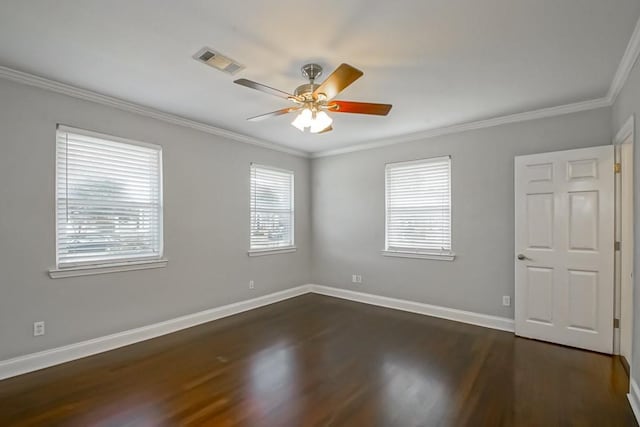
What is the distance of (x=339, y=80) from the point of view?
7.21ft

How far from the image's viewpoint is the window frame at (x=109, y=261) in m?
2.96

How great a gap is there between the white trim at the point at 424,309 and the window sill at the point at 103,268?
2.84 meters

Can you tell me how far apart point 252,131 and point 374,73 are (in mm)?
Answer: 2252

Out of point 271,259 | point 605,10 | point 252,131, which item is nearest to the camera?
point 605,10

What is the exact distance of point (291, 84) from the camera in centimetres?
292

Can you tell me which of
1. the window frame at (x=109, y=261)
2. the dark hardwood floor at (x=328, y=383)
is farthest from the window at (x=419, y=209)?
the window frame at (x=109, y=261)

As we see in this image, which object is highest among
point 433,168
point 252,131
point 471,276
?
point 252,131

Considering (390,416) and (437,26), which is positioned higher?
(437,26)

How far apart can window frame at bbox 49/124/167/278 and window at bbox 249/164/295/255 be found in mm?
1390

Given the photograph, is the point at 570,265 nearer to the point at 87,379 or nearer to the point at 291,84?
the point at 291,84

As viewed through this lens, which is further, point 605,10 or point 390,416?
point 390,416

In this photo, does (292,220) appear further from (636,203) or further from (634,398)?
(634,398)

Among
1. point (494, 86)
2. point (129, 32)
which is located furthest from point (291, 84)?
point (494, 86)

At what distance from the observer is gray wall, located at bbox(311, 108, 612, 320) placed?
12.2 ft
